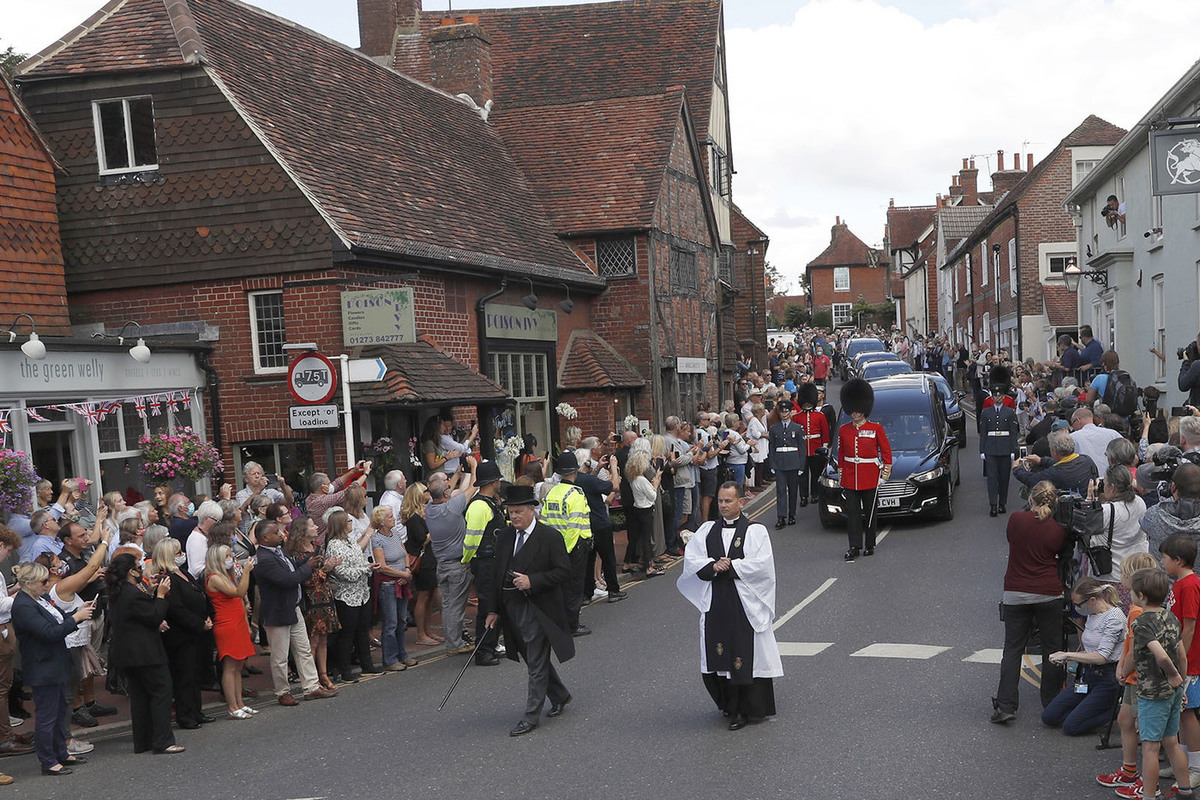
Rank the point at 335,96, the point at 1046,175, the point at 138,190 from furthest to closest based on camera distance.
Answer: the point at 1046,175 < the point at 335,96 < the point at 138,190

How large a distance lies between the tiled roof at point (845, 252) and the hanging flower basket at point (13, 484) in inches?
3856

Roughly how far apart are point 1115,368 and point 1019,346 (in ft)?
84.8

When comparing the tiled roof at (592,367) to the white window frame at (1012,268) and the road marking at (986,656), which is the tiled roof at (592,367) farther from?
the white window frame at (1012,268)

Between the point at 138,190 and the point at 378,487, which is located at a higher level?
the point at 138,190

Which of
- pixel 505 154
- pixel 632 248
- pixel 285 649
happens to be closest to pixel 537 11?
pixel 505 154

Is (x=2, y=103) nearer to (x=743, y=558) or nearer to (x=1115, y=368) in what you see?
(x=743, y=558)

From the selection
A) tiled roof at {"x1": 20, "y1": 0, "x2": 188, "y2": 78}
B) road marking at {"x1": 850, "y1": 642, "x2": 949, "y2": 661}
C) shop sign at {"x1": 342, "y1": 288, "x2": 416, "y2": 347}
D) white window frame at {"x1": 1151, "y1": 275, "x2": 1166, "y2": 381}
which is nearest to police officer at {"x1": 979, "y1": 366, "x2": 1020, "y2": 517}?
road marking at {"x1": 850, "y1": 642, "x2": 949, "y2": 661}

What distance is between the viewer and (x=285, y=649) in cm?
1005

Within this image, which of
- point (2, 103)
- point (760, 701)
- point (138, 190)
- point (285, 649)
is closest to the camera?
point (760, 701)

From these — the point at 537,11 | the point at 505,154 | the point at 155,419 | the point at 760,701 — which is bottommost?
the point at 760,701

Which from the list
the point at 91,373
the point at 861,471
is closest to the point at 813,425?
the point at 861,471

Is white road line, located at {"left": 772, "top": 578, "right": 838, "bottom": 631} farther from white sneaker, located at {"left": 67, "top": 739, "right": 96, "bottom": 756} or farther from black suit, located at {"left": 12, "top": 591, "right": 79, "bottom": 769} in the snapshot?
black suit, located at {"left": 12, "top": 591, "right": 79, "bottom": 769}

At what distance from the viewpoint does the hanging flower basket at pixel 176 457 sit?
1437cm

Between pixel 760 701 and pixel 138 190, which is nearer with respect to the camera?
pixel 760 701
